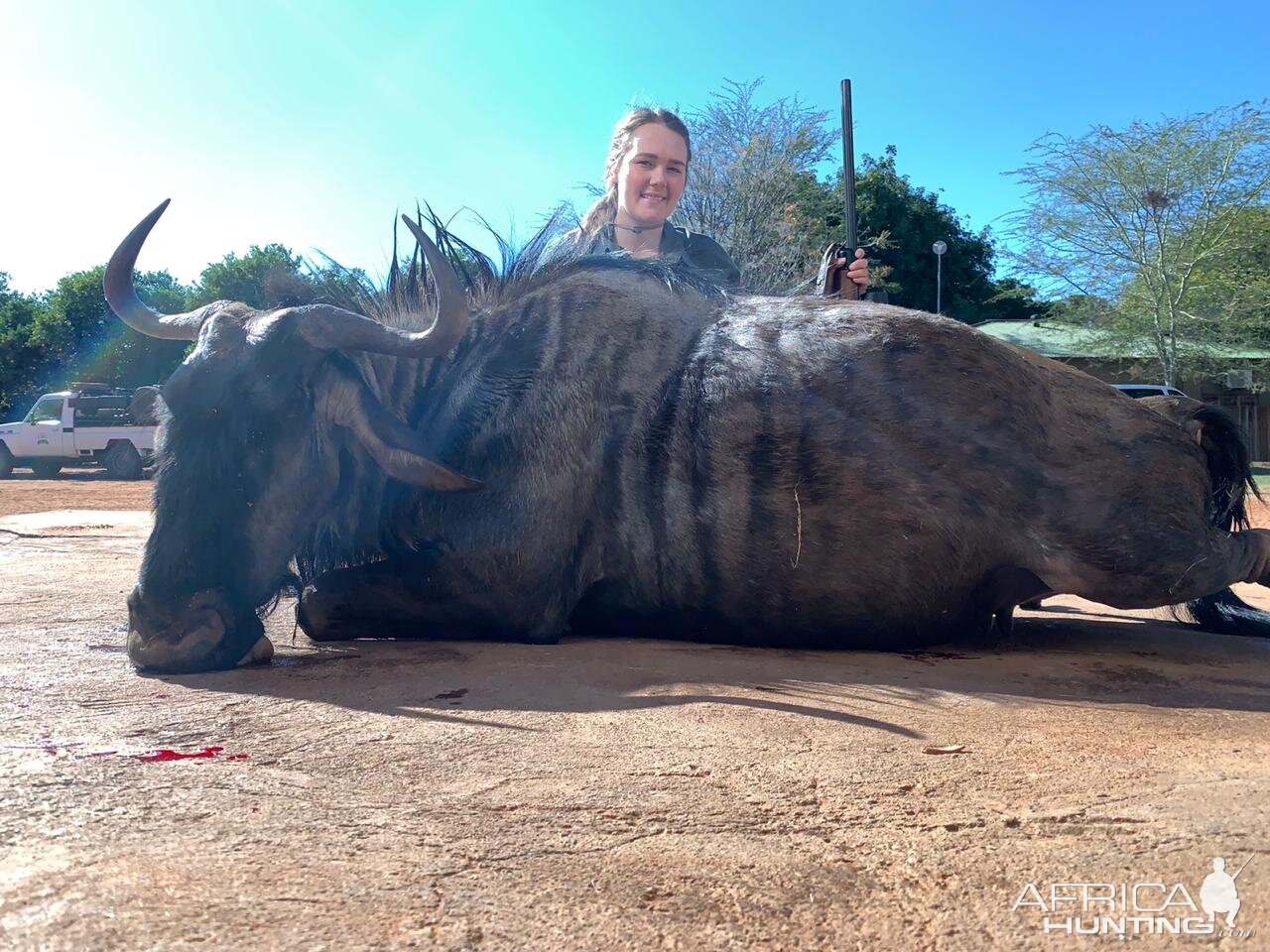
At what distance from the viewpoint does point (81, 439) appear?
22.7 meters

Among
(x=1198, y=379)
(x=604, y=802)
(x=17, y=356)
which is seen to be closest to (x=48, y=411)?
(x=17, y=356)

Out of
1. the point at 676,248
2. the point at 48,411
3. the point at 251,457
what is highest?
the point at 676,248

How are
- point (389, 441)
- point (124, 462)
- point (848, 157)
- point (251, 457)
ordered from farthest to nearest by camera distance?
point (124, 462), point (848, 157), point (389, 441), point (251, 457)

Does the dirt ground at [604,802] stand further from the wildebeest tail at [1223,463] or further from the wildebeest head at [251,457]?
the wildebeest tail at [1223,463]

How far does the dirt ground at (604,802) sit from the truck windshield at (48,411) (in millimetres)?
23425

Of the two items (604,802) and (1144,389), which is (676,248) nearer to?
(604,802)

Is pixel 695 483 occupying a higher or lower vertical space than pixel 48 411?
lower

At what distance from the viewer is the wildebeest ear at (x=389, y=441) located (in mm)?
3844

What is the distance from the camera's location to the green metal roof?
2495cm

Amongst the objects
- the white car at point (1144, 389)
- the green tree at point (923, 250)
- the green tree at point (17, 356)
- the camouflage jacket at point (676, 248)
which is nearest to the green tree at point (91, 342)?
the green tree at point (17, 356)

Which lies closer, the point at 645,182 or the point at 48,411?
the point at 645,182

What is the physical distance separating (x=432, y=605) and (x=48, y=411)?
23782 millimetres

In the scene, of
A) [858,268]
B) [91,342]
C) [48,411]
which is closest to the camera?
[858,268]

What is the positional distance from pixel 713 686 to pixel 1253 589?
5.34 metres
